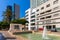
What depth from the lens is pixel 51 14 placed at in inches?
3438

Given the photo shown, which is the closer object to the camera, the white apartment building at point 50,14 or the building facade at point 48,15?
A: the white apartment building at point 50,14

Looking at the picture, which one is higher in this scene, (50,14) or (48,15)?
(50,14)

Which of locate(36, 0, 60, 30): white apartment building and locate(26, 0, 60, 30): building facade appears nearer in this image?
locate(36, 0, 60, 30): white apartment building

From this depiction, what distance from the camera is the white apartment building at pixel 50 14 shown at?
80.4 m

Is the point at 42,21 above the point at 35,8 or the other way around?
the other way around

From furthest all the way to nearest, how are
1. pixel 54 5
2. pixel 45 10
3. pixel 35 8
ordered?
pixel 35 8, pixel 45 10, pixel 54 5

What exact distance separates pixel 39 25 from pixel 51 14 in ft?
53.0

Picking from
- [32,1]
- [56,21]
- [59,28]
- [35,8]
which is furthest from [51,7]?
[32,1]

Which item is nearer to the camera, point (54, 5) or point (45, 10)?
point (54, 5)

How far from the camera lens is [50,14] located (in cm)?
8875

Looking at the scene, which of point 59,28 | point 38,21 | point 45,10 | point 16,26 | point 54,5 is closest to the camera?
point 16,26

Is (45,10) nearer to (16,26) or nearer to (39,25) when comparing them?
(39,25)

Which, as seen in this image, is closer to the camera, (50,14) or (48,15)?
(50,14)

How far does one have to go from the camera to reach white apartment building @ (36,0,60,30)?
80.4 m
